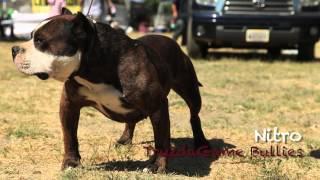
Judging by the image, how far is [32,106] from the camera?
746 centimetres

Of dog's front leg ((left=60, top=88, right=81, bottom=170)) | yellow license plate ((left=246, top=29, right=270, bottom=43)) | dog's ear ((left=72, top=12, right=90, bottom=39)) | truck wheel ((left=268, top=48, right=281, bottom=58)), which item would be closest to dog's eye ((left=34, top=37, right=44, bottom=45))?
dog's ear ((left=72, top=12, right=90, bottom=39))

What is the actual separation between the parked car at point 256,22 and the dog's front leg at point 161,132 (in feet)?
24.6

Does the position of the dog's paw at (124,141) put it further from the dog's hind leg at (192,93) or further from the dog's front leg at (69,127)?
the dog's front leg at (69,127)

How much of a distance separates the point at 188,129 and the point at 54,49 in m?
2.77

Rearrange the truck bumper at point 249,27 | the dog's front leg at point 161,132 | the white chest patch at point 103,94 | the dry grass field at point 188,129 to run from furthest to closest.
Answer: the truck bumper at point 249,27, the dry grass field at point 188,129, the dog's front leg at point 161,132, the white chest patch at point 103,94

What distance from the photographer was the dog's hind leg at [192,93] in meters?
5.33

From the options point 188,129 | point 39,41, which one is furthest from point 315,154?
point 39,41

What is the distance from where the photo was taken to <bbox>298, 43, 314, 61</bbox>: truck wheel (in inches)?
509

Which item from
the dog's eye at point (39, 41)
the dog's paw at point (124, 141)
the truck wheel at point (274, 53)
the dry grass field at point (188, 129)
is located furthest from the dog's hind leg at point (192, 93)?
the truck wheel at point (274, 53)

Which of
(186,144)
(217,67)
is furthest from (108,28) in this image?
(217,67)

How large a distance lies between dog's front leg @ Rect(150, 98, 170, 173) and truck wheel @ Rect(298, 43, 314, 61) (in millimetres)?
8914

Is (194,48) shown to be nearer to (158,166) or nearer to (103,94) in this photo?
(158,166)

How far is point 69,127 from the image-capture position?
4609 millimetres

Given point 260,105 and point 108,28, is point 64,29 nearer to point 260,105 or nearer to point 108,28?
point 108,28
